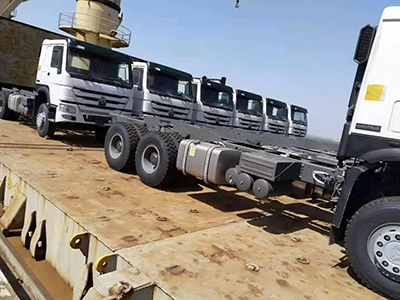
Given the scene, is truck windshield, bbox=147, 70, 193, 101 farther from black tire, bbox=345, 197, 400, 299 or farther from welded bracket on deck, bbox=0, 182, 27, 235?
black tire, bbox=345, 197, 400, 299

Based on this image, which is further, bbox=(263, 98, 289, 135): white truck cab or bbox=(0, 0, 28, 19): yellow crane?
bbox=(0, 0, 28, 19): yellow crane

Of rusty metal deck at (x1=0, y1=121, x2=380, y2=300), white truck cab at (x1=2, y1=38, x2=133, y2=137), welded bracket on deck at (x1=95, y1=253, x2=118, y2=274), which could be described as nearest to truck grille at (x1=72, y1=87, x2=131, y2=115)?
white truck cab at (x1=2, y1=38, x2=133, y2=137)

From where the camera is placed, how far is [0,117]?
10539mm

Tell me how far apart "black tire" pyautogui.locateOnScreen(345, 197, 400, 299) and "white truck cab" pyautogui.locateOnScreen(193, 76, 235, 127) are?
7216 mm

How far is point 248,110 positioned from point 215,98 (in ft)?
6.44

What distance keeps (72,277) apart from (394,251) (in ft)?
8.83

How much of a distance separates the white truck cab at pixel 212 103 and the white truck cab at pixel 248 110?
0.42m

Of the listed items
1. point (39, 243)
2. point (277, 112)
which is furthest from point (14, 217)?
point (277, 112)

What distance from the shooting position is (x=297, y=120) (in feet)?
49.3

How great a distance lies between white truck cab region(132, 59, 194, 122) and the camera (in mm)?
8383

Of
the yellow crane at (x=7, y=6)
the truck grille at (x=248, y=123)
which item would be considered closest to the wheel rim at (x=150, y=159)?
the truck grille at (x=248, y=123)

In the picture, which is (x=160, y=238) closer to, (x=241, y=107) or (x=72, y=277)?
(x=72, y=277)

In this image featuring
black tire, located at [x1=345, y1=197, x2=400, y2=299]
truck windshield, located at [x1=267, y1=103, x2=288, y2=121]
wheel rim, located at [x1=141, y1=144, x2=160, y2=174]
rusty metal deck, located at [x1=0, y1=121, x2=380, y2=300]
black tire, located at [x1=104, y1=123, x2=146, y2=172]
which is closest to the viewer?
rusty metal deck, located at [x1=0, y1=121, x2=380, y2=300]

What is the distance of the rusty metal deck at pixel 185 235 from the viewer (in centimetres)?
228
